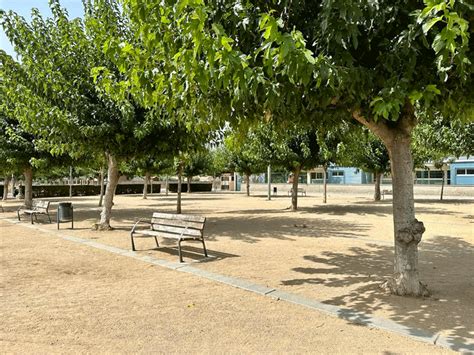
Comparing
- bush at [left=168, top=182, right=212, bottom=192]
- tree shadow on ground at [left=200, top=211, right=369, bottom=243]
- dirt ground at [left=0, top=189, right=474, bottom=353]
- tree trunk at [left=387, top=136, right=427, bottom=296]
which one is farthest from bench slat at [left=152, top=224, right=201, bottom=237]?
bush at [left=168, top=182, right=212, bottom=192]

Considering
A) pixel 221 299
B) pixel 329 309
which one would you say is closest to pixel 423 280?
pixel 329 309

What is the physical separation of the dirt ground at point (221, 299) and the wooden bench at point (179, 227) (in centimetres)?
45

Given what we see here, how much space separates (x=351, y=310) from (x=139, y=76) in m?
3.83

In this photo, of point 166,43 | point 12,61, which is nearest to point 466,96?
point 166,43

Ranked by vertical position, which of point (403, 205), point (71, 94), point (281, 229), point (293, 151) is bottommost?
point (281, 229)

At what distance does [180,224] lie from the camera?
8195 mm

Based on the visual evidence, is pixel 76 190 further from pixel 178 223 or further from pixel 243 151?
pixel 178 223

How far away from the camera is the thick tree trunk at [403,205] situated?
5.14 m

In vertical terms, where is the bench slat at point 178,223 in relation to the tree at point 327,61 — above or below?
below

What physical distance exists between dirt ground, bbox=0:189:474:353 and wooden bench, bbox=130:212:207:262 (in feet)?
1.49

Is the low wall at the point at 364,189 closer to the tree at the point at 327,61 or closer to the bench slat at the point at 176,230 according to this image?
the bench slat at the point at 176,230

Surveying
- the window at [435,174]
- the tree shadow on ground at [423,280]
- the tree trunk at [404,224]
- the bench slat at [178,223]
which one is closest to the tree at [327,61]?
the tree trunk at [404,224]

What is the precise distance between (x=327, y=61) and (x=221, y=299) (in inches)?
131

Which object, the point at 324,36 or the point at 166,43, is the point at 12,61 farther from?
the point at 324,36
